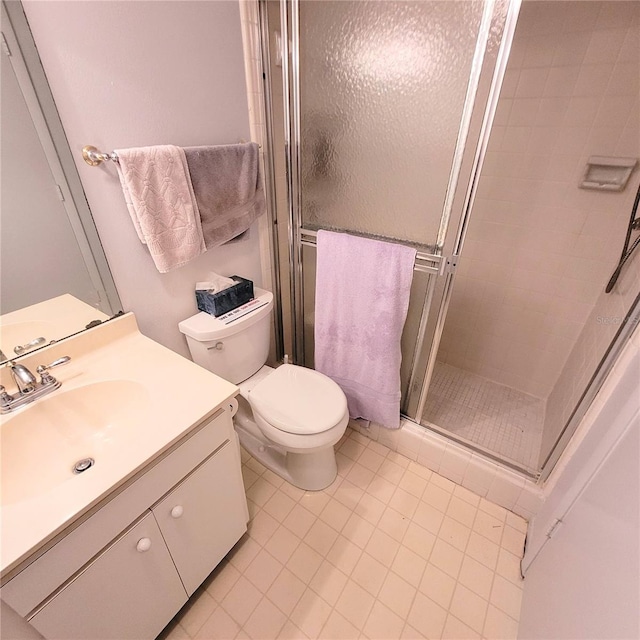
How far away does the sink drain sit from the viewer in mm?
859

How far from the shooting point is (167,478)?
32.4 inches

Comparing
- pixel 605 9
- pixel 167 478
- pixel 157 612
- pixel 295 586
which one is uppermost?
pixel 605 9

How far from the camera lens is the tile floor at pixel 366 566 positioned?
1097mm

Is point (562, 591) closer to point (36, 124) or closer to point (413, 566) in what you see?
point (413, 566)

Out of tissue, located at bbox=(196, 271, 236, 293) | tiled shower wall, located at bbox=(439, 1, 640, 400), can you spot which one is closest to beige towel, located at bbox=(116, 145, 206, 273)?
tissue, located at bbox=(196, 271, 236, 293)

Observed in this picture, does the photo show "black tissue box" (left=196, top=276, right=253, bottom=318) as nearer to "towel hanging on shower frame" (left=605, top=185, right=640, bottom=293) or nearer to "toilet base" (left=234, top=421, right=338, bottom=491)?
"toilet base" (left=234, top=421, right=338, bottom=491)

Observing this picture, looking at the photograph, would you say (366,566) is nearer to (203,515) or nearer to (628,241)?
(203,515)

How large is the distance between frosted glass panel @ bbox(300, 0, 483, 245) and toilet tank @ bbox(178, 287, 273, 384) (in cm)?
52

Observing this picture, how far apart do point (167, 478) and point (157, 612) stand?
46 centimetres

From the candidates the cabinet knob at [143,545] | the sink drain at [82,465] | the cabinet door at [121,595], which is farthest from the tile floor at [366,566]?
the sink drain at [82,465]

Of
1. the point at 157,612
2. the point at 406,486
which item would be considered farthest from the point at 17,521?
the point at 406,486

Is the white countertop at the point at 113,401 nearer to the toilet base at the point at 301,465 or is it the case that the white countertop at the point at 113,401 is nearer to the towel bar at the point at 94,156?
the towel bar at the point at 94,156

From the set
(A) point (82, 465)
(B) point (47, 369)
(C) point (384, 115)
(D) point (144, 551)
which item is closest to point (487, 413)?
(C) point (384, 115)

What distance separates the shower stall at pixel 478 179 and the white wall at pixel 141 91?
22 cm
